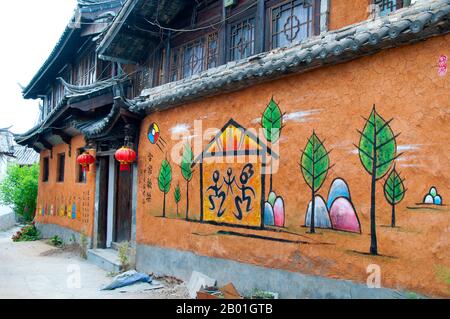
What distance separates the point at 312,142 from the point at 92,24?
8803 millimetres

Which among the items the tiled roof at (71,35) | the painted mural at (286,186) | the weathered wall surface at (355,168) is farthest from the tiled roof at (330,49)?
the tiled roof at (71,35)

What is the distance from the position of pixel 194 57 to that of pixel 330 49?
3.62m

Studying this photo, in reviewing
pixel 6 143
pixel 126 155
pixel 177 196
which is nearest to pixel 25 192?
pixel 126 155

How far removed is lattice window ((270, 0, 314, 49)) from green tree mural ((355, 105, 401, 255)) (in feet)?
5.85

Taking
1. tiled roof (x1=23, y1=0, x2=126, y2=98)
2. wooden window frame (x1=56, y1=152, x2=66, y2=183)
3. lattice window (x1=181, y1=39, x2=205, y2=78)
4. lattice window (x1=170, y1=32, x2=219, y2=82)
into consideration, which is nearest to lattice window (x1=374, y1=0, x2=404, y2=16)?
lattice window (x1=170, y1=32, x2=219, y2=82)

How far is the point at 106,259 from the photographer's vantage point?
869 centimetres

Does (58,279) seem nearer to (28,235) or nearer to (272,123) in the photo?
(272,123)

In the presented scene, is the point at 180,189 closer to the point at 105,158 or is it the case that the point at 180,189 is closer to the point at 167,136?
the point at 167,136

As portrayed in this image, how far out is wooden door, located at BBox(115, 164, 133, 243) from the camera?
9.44 meters

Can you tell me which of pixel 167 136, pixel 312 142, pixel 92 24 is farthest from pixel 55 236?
pixel 312 142

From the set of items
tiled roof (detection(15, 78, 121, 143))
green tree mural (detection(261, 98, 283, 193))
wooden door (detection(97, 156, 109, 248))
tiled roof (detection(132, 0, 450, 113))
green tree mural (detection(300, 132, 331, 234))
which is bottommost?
wooden door (detection(97, 156, 109, 248))

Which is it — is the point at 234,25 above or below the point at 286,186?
above

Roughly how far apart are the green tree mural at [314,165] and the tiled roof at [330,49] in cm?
90

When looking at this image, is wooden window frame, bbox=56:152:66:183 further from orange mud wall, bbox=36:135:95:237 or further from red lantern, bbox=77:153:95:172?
red lantern, bbox=77:153:95:172
